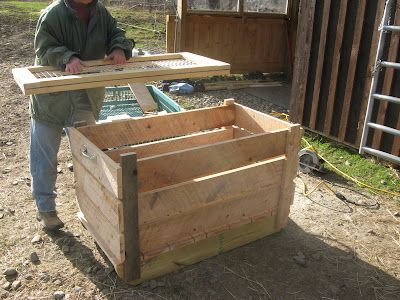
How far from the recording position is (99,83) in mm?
3021

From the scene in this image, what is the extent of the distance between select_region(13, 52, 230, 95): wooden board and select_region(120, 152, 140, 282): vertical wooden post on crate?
662mm

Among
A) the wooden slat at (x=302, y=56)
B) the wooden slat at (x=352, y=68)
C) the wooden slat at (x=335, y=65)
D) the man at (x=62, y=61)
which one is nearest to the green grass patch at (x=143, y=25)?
the wooden slat at (x=302, y=56)

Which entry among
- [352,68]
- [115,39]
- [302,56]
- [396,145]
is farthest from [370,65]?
[115,39]

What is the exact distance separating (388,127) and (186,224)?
3.44 meters

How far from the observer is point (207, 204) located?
3.15 meters

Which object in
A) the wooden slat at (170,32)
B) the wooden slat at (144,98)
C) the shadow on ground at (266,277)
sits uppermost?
the wooden slat at (170,32)

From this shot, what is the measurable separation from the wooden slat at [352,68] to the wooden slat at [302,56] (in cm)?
79

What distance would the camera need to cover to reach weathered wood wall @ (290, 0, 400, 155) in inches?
213

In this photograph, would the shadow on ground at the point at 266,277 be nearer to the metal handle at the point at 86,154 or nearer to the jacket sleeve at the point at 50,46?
the metal handle at the point at 86,154

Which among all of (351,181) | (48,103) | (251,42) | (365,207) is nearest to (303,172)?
(351,181)

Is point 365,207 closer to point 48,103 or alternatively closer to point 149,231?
point 149,231

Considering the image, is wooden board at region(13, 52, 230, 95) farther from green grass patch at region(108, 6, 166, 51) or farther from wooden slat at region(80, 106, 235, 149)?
green grass patch at region(108, 6, 166, 51)

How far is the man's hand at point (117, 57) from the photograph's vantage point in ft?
11.7

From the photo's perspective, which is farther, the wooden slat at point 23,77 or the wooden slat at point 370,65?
the wooden slat at point 370,65
